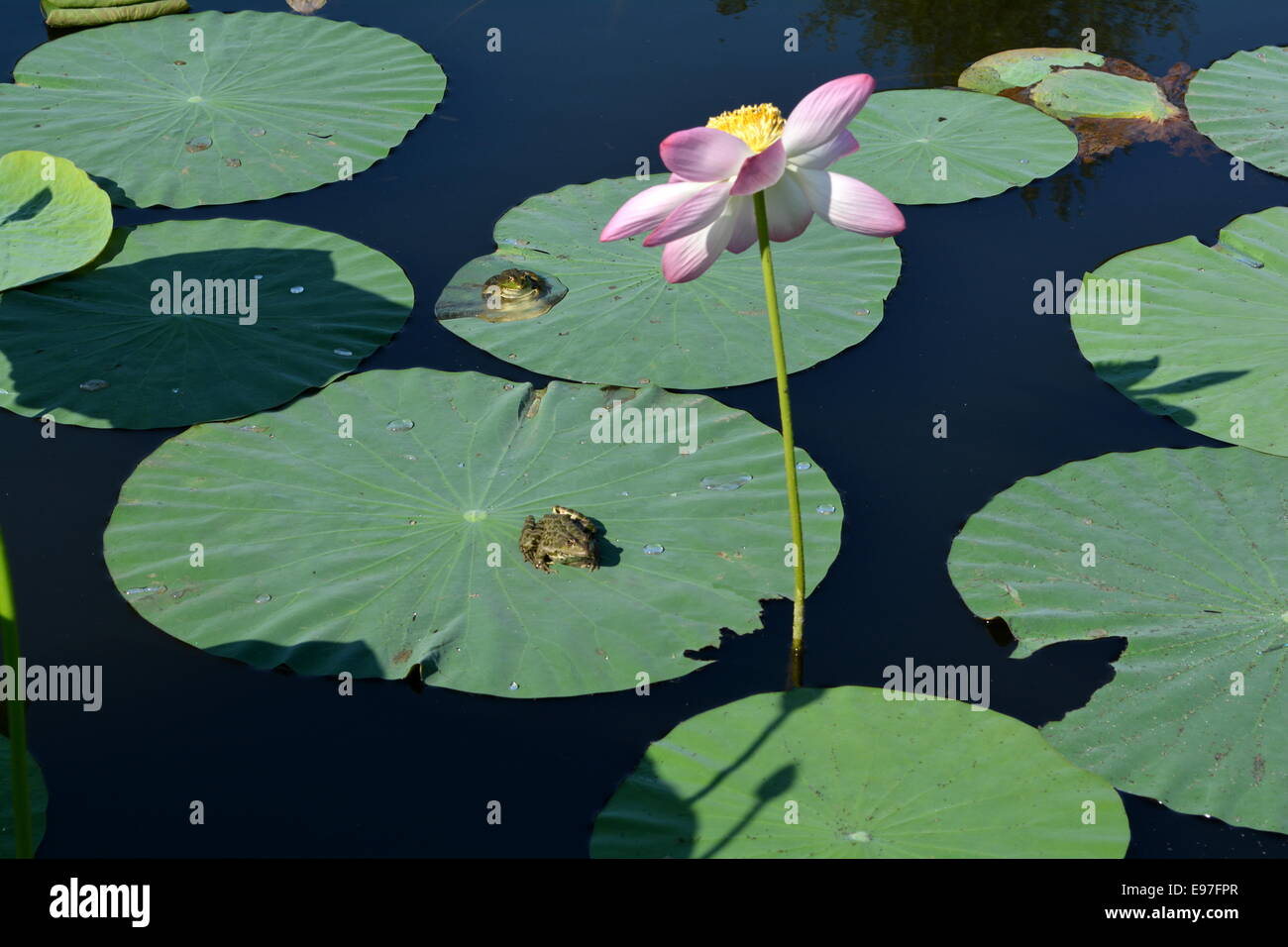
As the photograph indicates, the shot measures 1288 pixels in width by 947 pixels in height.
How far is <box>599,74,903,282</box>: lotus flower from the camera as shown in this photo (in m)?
2.83

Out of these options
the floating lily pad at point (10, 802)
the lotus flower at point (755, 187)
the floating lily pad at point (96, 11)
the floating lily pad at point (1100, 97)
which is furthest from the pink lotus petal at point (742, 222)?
the floating lily pad at point (96, 11)

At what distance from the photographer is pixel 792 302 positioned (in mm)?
4770

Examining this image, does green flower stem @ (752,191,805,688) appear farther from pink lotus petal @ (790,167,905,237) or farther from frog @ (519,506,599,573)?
→ frog @ (519,506,599,573)

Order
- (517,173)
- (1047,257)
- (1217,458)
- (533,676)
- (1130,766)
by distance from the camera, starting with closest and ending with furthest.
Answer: (1130,766) < (533,676) < (1217,458) < (1047,257) < (517,173)

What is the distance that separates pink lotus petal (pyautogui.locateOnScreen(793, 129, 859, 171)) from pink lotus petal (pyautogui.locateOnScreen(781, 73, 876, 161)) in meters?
0.02

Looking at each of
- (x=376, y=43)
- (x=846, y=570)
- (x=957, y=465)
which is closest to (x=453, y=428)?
(x=846, y=570)

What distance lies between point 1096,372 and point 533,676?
2348 mm

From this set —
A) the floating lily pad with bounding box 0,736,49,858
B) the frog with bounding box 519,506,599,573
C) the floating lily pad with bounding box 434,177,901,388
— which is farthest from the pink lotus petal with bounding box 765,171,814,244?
the floating lily pad with bounding box 0,736,49,858

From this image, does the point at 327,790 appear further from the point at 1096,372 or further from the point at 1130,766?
the point at 1096,372

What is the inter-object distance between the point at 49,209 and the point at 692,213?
3.16 m

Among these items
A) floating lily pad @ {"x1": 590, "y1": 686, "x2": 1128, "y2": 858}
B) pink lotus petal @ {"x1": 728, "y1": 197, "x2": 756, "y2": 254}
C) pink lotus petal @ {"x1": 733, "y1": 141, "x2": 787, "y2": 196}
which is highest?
pink lotus petal @ {"x1": 733, "y1": 141, "x2": 787, "y2": 196}

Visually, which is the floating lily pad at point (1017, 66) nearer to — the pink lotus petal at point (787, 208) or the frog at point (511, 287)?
the frog at point (511, 287)

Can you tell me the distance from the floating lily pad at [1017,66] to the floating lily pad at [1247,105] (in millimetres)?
578

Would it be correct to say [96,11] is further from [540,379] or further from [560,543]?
[560,543]
